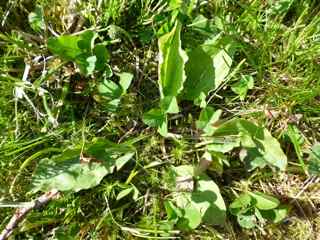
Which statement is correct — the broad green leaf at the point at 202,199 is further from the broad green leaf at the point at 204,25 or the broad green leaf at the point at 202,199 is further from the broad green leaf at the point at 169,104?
the broad green leaf at the point at 204,25

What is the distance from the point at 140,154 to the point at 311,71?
21.0 inches

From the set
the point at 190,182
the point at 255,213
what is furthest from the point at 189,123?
the point at 255,213

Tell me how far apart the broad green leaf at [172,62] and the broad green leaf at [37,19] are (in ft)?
1.13

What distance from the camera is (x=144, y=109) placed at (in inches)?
68.9

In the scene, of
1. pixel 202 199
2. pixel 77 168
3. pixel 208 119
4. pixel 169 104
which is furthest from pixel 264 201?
pixel 77 168

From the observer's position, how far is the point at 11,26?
69.5 inches

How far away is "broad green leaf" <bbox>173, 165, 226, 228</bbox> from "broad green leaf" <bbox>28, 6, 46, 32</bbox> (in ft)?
1.82

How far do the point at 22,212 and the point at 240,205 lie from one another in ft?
1.96

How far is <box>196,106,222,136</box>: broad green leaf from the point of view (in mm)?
1677

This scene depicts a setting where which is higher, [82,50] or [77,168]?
[82,50]

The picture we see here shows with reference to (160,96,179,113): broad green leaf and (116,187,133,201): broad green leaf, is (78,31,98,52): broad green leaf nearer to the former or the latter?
(160,96,179,113): broad green leaf

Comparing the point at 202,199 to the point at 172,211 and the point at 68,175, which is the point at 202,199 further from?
the point at 68,175

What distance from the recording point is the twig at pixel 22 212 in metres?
1.65

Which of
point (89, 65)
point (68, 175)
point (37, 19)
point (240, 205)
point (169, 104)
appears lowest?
point (240, 205)
